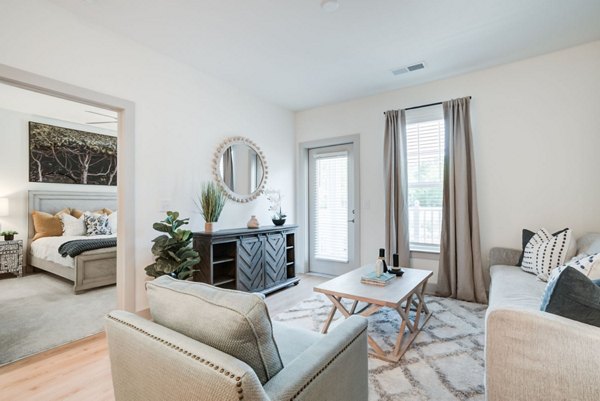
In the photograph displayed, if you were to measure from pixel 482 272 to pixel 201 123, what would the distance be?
3795mm

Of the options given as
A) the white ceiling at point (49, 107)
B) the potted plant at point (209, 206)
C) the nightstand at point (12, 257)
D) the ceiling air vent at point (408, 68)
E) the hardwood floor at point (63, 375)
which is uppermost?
the white ceiling at point (49, 107)

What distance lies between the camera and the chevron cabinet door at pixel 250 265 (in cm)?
347

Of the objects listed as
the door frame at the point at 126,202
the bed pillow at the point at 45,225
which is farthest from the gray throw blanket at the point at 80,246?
the door frame at the point at 126,202

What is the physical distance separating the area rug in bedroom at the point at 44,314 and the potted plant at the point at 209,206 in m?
1.43

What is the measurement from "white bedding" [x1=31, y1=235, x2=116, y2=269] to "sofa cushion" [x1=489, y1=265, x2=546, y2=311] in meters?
4.89

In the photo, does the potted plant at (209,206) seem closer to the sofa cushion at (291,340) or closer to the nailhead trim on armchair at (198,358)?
the sofa cushion at (291,340)

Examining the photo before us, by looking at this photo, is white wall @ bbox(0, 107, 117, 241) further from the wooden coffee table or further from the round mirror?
the wooden coffee table

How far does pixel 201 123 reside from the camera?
11.7ft

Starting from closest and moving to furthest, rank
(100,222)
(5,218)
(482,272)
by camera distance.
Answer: (482,272) < (5,218) < (100,222)

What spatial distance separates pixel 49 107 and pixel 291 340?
5.54m

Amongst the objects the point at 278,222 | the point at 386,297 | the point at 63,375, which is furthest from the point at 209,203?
the point at 386,297

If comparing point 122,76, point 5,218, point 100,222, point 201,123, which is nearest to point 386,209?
point 201,123

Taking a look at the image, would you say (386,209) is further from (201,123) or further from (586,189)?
(201,123)

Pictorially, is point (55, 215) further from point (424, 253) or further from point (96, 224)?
point (424, 253)
